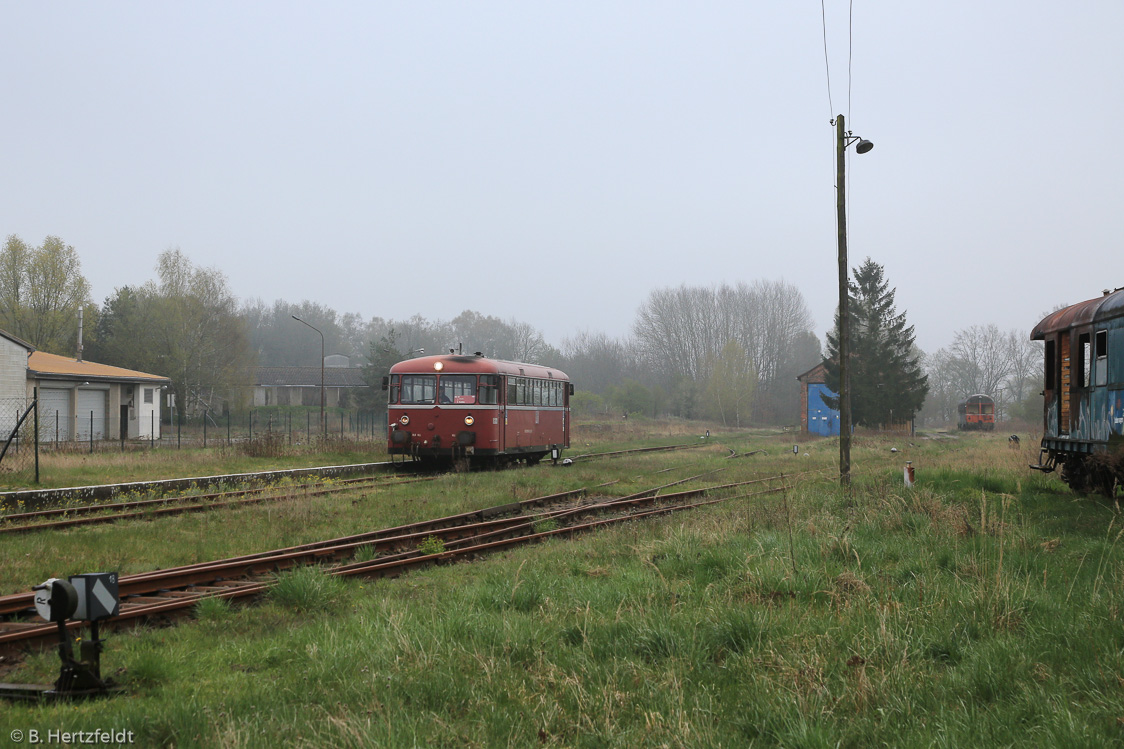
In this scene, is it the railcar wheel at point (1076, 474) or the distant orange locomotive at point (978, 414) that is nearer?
the railcar wheel at point (1076, 474)

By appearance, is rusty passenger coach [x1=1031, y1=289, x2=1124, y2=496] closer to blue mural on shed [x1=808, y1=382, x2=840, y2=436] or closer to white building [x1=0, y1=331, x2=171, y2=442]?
white building [x1=0, y1=331, x2=171, y2=442]

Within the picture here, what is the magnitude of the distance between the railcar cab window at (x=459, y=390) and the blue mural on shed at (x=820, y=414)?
133ft

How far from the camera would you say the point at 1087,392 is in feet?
44.5

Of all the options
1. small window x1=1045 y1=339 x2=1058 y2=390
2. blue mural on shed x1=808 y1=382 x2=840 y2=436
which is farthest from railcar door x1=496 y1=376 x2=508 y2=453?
blue mural on shed x1=808 y1=382 x2=840 y2=436

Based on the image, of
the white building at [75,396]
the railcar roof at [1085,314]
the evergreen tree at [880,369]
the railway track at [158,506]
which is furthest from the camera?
the evergreen tree at [880,369]

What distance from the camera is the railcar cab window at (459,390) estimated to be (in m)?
21.2

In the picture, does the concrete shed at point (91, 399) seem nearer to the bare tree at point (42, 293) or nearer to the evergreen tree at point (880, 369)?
the bare tree at point (42, 293)

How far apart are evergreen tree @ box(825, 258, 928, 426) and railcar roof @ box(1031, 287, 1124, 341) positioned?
105ft

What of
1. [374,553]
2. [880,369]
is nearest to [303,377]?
[880,369]

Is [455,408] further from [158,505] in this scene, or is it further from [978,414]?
[978,414]

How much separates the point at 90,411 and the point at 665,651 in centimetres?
4150

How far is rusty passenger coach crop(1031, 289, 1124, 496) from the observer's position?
12.3 meters

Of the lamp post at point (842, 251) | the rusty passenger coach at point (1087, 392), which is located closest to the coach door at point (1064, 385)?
the rusty passenger coach at point (1087, 392)

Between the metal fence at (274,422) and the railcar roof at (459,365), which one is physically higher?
the railcar roof at (459,365)
